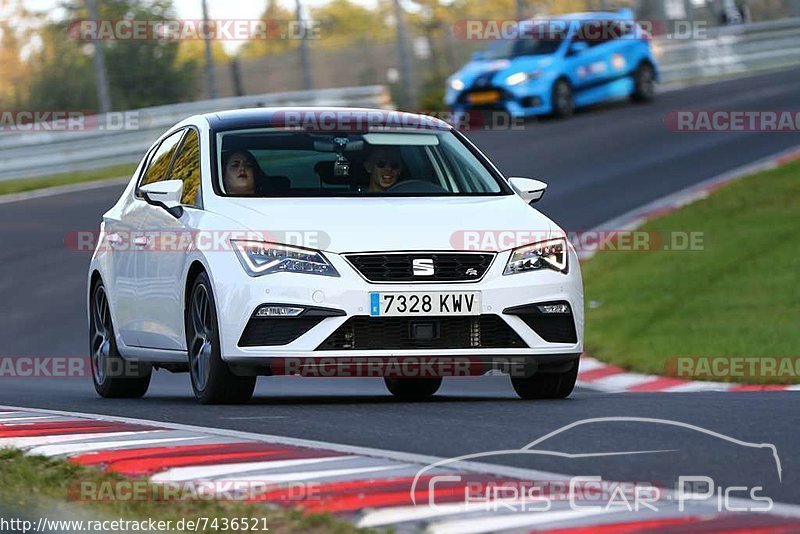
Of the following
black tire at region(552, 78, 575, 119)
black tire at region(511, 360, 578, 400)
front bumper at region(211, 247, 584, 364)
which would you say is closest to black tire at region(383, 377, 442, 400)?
black tire at region(511, 360, 578, 400)

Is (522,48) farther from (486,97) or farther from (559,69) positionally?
(486,97)

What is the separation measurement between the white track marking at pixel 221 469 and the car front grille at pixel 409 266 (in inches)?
79.9

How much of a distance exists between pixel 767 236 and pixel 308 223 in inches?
391

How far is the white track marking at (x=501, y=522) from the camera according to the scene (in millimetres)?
4715

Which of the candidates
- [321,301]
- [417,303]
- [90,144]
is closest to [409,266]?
[417,303]

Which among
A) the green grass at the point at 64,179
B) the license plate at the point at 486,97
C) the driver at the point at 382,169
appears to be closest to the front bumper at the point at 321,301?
the driver at the point at 382,169

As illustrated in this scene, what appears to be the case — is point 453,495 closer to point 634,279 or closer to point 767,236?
point 634,279

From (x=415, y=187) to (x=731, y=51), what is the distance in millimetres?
28428

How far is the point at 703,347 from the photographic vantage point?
522 inches

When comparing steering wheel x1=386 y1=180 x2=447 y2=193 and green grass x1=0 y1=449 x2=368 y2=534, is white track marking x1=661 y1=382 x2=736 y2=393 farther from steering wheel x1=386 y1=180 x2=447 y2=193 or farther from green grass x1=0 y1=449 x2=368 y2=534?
green grass x1=0 y1=449 x2=368 y2=534

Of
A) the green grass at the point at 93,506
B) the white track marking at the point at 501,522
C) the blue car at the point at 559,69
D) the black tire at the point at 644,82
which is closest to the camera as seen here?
the white track marking at the point at 501,522

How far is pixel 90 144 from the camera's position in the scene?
2544cm

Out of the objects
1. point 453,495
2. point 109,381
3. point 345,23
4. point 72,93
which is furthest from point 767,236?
point 345,23

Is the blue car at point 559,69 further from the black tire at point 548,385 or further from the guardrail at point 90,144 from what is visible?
the black tire at point 548,385
